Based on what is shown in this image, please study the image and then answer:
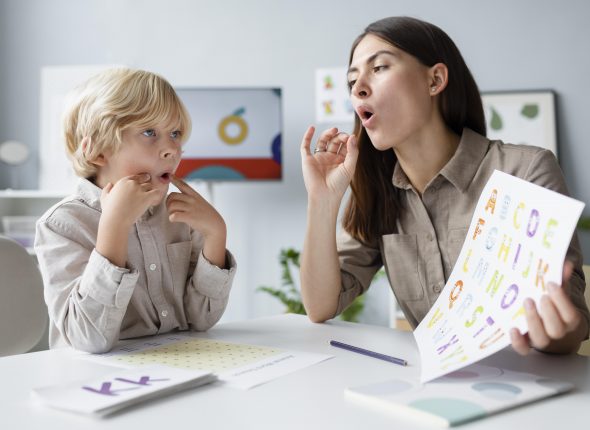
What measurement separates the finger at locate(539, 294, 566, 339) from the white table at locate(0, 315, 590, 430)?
8cm

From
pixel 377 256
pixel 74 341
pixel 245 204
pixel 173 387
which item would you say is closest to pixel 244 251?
pixel 245 204

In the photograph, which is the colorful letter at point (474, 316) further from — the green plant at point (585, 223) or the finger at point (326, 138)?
the green plant at point (585, 223)

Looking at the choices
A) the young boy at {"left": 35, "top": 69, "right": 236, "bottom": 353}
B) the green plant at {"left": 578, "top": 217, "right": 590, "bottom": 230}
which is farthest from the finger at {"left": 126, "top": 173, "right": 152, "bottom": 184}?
the green plant at {"left": 578, "top": 217, "right": 590, "bottom": 230}

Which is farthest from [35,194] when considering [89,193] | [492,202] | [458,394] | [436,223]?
[458,394]

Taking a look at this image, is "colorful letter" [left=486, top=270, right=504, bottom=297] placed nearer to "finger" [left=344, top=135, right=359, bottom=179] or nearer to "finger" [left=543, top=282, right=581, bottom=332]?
"finger" [left=543, top=282, right=581, bottom=332]

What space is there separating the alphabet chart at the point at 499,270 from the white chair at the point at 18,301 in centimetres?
88

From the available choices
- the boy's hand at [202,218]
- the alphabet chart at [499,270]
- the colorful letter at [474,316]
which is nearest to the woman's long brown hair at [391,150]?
the boy's hand at [202,218]

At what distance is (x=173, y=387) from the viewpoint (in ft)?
2.45

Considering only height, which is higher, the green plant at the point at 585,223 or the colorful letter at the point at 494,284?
the colorful letter at the point at 494,284

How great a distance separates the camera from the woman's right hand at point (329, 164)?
131cm

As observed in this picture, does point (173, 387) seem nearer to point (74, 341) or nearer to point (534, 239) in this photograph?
point (74, 341)

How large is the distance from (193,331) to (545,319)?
0.68m

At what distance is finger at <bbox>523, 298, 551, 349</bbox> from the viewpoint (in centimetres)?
71

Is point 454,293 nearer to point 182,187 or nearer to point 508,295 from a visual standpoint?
point 508,295
